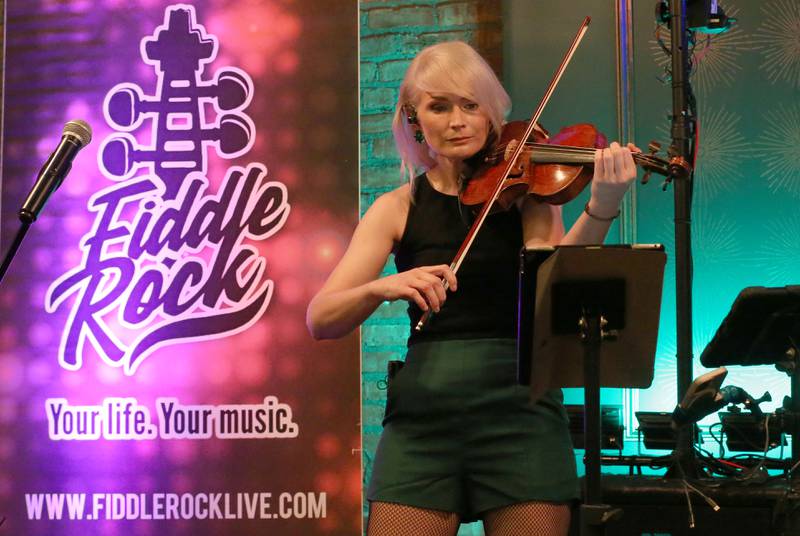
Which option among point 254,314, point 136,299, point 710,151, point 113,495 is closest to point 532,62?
point 710,151

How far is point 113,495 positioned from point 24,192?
104 centimetres

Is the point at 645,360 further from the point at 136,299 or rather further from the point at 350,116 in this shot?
the point at 136,299

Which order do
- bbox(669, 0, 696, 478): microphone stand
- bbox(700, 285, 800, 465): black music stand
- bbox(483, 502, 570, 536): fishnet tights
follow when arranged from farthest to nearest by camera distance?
1. bbox(669, 0, 696, 478): microphone stand
2. bbox(700, 285, 800, 465): black music stand
3. bbox(483, 502, 570, 536): fishnet tights

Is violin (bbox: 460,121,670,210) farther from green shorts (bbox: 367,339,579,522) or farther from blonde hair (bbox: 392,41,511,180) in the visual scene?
green shorts (bbox: 367,339,579,522)

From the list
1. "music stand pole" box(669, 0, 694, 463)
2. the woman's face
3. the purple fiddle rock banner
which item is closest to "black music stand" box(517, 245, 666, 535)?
the woman's face

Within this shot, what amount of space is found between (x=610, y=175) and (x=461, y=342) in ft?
1.32

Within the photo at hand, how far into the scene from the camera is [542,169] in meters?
1.87

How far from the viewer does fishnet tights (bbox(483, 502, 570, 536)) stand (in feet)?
5.55

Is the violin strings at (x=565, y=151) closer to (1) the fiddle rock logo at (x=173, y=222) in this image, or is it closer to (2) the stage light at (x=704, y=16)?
(2) the stage light at (x=704, y=16)

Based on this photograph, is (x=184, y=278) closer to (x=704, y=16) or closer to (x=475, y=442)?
(x=475, y=442)

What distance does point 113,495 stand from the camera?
314cm

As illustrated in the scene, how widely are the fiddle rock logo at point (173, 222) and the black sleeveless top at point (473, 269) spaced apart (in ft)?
4.51

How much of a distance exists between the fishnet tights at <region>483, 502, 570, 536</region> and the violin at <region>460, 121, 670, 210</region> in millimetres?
550

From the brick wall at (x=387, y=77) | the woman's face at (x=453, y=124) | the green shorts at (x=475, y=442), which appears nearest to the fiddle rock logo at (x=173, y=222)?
the brick wall at (x=387, y=77)
